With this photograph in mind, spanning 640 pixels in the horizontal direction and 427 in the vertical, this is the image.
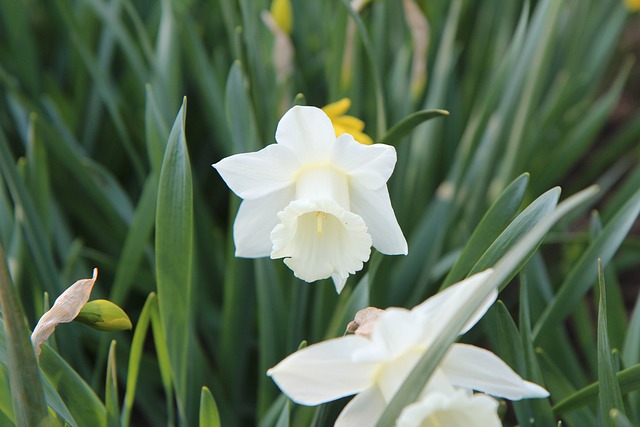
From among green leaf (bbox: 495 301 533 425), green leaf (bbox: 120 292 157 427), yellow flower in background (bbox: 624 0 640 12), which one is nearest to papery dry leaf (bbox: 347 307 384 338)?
green leaf (bbox: 495 301 533 425)

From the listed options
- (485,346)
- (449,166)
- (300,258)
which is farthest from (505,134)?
(300,258)

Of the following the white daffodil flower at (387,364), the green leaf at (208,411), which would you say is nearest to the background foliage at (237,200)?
the green leaf at (208,411)

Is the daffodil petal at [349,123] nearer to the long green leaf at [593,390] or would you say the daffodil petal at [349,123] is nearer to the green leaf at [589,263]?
Result: the green leaf at [589,263]

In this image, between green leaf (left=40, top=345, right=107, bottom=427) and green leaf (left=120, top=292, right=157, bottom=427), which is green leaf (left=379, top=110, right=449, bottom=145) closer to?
green leaf (left=120, top=292, right=157, bottom=427)

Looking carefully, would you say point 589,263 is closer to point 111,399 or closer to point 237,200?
point 237,200

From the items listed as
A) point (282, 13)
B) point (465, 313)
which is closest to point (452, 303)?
point (465, 313)
